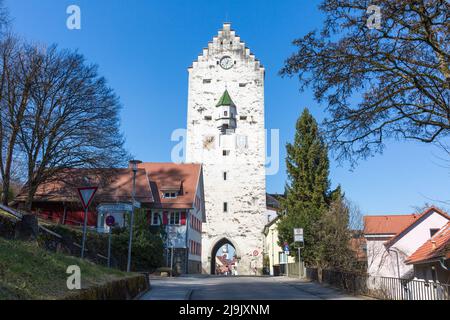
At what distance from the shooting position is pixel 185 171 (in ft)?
150

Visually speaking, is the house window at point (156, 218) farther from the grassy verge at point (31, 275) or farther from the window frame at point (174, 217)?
the grassy verge at point (31, 275)

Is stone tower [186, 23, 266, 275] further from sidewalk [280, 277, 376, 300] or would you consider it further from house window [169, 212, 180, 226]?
sidewalk [280, 277, 376, 300]

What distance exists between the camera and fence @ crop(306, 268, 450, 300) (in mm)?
11656

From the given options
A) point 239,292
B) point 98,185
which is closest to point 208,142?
point 98,185

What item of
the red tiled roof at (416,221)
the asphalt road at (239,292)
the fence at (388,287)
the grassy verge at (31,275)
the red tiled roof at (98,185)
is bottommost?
the asphalt road at (239,292)

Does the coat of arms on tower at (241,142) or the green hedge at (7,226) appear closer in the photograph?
the green hedge at (7,226)

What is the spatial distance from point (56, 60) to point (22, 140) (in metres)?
4.97

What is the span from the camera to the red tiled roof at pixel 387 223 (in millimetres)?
37469

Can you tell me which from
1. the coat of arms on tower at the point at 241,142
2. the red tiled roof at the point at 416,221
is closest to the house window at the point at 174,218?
the coat of arms on tower at the point at 241,142

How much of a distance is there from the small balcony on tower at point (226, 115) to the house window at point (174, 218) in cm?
1717

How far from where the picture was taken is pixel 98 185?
101ft
